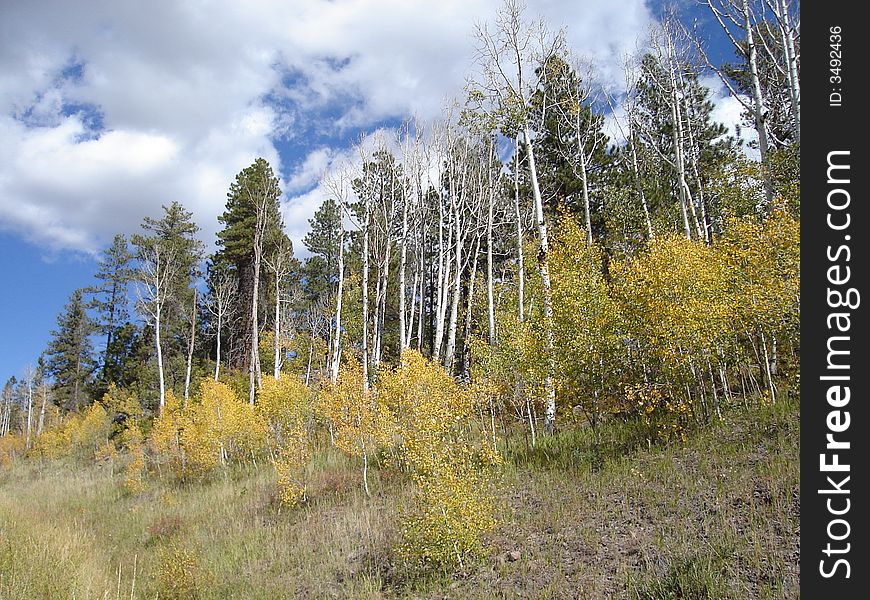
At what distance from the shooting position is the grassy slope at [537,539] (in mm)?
5758

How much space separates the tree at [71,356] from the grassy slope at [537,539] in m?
33.9

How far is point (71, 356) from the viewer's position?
→ 1638 inches

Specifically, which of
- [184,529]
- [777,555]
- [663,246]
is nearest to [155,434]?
[184,529]

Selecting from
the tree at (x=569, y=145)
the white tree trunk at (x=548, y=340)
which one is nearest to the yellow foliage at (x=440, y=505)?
the white tree trunk at (x=548, y=340)

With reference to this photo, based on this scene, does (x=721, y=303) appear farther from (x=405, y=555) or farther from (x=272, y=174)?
(x=272, y=174)

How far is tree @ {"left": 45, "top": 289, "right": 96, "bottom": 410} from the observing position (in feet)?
135

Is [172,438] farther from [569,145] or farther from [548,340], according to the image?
[569,145]

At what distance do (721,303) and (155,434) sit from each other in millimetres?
21676

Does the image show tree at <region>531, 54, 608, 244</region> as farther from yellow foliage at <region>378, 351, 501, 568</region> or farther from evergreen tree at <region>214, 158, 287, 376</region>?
evergreen tree at <region>214, 158, 287, 376</region>

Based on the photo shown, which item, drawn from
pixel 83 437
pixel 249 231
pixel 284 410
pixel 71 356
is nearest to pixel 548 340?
pixel 284 410

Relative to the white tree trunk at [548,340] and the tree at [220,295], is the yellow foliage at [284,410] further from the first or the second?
the tree at [220,295]

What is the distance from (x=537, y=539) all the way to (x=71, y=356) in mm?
47050

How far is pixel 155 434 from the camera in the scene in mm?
20906

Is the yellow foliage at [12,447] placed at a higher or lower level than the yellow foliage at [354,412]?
lower
